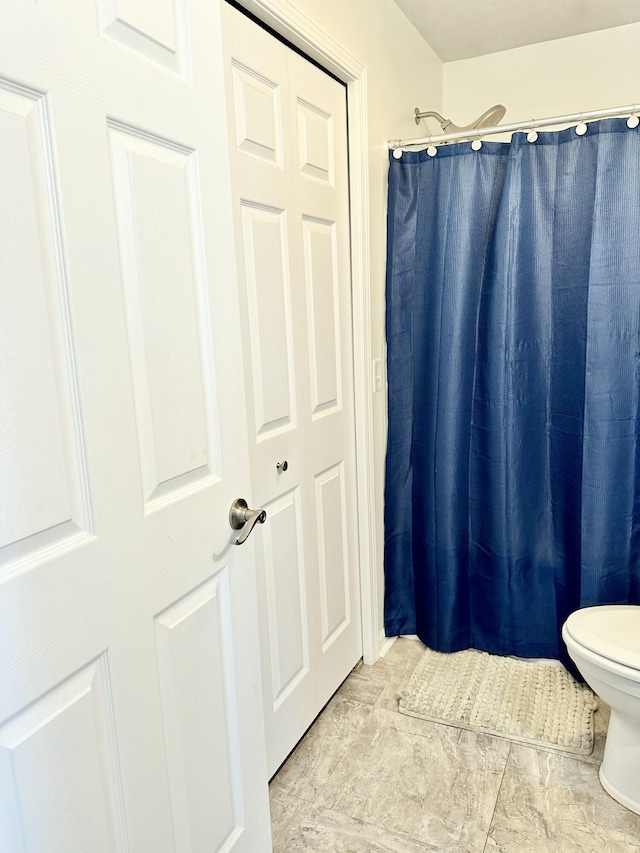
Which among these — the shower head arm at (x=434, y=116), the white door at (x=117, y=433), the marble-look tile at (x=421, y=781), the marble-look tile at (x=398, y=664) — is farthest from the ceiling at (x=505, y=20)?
the marble-look tile at (x=421, y=781)

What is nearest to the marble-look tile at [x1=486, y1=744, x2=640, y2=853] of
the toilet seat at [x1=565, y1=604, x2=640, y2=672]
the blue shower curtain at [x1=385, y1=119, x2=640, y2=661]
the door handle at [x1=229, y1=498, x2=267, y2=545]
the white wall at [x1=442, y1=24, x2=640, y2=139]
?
the toilet seat at [x1=565, y1=604, x2=640, y2=672]

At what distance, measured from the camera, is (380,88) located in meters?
2.00

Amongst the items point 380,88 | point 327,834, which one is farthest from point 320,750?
point 380,88

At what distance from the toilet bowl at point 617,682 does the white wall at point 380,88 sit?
30.3 inches

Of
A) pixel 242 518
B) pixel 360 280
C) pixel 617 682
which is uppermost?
pixel 360 280

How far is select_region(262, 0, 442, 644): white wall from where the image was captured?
1.82m

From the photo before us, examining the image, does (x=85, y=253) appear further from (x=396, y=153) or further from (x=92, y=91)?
(x=396, y=153)

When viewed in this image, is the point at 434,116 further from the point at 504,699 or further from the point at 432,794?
the point at 432,794

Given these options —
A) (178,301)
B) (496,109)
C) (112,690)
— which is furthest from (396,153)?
(112,690)

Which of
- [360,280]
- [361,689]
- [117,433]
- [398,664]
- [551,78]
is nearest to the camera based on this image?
[117,433]

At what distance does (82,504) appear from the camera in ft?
2.74

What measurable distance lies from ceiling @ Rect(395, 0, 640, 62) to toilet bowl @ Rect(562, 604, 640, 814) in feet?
6.55

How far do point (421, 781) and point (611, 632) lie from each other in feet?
2.09

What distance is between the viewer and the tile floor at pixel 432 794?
148cm
